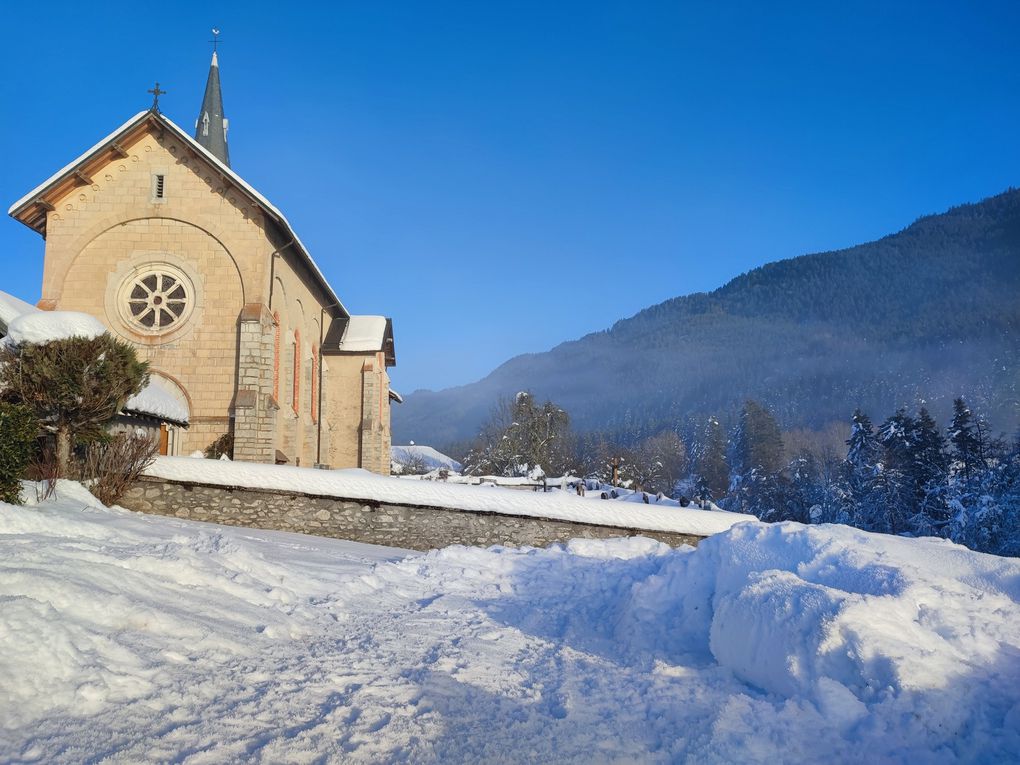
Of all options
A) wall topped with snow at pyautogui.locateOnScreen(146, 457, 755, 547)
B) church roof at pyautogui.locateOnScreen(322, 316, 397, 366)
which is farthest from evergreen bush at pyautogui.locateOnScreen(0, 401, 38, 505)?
→ church roof at pyautogui.locateOnScreen(322, 316, 397, 366)

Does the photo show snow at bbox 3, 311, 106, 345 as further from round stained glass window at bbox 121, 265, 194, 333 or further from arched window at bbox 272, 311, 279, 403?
round stained glass window at bbox 121, 265, 194, 333

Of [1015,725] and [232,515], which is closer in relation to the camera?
[1015,725]

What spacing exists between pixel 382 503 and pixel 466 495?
5.55 feet

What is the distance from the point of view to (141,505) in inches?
527

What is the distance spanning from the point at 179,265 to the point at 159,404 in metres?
4.83

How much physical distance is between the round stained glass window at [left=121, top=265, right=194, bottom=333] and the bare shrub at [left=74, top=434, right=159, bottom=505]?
22.5 feet

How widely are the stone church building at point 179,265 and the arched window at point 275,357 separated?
58mm

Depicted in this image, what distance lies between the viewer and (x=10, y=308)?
1695cm

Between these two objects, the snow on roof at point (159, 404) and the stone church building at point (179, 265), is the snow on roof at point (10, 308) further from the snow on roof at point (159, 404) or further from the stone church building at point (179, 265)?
the snow on roof at point (159, 404)

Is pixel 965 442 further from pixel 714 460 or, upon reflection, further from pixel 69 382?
pixel 714 460

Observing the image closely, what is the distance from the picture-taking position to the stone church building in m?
18.4

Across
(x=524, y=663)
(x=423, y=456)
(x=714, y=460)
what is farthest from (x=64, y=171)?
(x=714, y=460)

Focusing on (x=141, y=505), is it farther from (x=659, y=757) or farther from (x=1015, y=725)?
(x=1015, y=725)

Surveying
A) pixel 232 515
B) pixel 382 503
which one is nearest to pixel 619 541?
pixel 382 503
